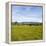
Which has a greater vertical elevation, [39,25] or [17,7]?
[17,7]

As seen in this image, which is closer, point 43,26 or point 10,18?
point 10,18

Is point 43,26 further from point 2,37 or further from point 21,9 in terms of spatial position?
point 2,37

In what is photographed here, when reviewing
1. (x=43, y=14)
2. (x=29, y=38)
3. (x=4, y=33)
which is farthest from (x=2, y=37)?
(x=43, y=14)

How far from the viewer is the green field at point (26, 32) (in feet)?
5.62

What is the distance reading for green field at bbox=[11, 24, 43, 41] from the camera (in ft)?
5.62

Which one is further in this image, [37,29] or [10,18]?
[37,29]

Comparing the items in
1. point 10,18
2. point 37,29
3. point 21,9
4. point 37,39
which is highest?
point 21,9

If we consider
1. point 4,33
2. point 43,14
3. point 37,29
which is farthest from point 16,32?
point 43,14

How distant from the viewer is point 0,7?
172 cm

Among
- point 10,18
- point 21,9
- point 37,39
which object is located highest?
point 21,9

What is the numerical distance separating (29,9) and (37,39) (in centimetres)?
43

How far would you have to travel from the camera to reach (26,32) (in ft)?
5.77

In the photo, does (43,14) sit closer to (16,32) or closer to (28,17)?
(28,17)

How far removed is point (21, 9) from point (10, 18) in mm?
200
